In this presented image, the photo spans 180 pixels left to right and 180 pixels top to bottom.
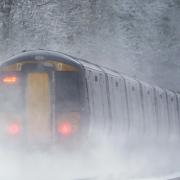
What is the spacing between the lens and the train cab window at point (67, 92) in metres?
11.2

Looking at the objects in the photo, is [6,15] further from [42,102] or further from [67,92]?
[42,102]

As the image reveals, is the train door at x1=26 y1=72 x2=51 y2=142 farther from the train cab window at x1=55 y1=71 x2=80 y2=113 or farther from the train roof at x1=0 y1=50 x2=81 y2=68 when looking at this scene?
the train roof at x1=0 y1=50 x2=81 y2=68

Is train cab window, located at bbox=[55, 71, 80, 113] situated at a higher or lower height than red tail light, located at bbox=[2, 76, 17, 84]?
lower

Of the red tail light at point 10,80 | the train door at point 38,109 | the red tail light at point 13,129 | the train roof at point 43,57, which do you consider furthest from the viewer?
the train roof at point 43,57

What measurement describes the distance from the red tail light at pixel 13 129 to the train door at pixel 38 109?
201 millimetres

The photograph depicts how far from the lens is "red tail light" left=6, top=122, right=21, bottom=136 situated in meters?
11.1

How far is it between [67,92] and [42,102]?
21.5 inches

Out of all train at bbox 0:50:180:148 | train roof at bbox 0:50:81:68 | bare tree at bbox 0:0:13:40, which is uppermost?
bare tree at bbox 0:0:13:40

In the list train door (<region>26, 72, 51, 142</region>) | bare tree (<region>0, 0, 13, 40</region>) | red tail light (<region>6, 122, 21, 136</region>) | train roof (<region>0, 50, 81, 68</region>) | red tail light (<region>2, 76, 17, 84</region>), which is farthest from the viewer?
bare tree (<region>0, 0, 13, 40</region>)

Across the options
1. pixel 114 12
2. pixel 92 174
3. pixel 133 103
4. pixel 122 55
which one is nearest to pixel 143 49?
pixel 122 55

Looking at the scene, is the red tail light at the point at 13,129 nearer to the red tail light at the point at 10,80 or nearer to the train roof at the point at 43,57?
the red tail light at the point at 10,80

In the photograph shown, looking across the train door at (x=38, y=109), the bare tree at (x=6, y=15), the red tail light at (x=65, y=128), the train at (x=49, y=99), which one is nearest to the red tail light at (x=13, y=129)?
the train at (x=49, y=99)

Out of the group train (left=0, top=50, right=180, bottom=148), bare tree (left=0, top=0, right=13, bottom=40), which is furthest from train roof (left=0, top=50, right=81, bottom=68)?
bare tree (left=0, top=0, right=13, bottom=40)

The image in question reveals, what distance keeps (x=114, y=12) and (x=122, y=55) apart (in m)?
4.92
